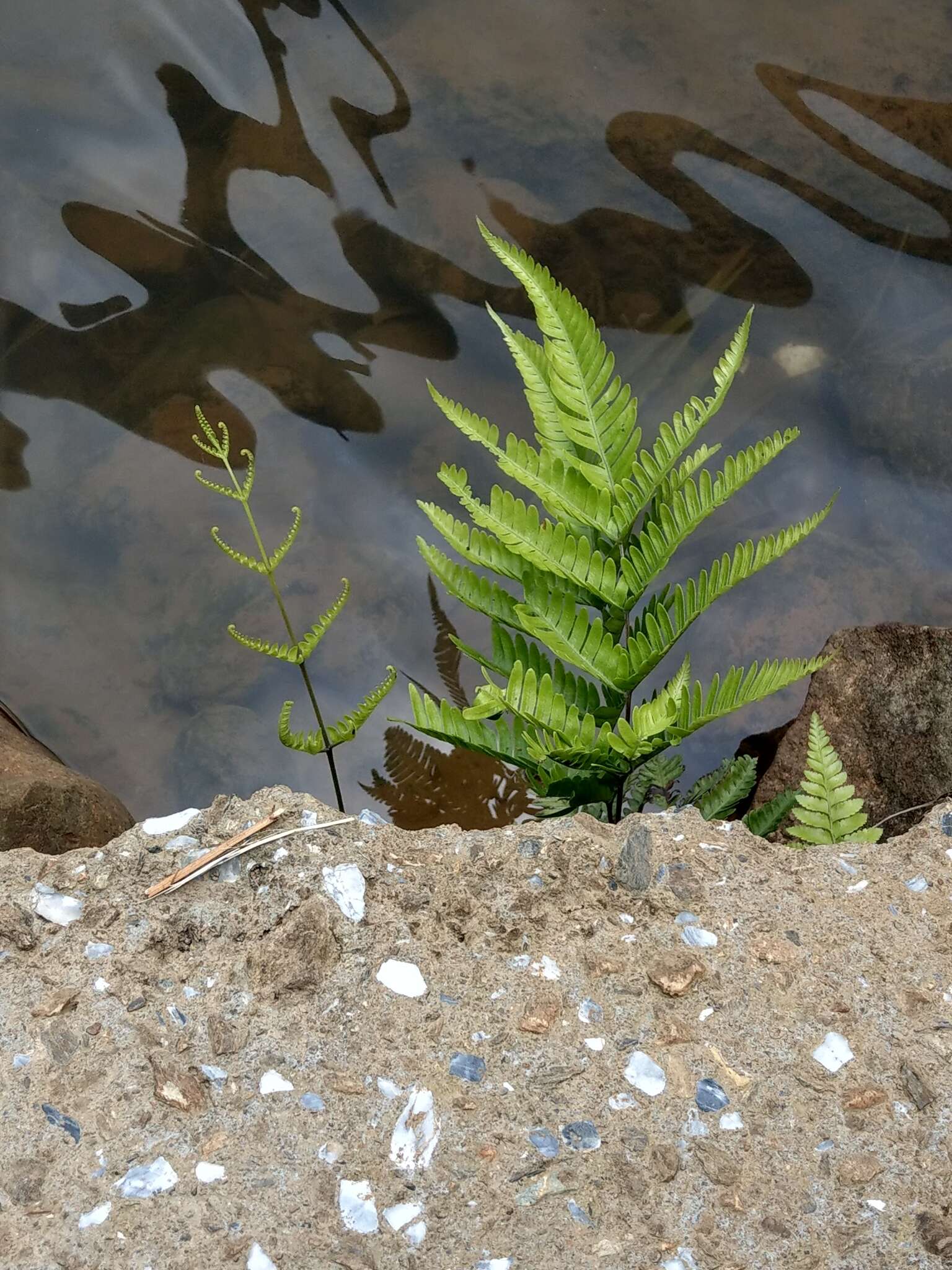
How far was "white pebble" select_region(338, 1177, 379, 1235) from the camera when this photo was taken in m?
1.58

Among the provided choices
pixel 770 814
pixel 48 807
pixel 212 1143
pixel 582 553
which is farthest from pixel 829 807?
pixel 48 807

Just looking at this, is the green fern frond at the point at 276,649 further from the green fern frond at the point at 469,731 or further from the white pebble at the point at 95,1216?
the white pebble at the point at 95,1216

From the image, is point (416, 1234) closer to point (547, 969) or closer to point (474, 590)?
point (547, 969)

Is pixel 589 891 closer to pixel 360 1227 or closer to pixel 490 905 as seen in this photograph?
pixel 490 905

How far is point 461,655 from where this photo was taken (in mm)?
3504

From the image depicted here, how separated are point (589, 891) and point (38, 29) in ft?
12.7

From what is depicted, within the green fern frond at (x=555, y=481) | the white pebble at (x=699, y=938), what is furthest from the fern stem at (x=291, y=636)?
the white pebble at (x=699, y=938)

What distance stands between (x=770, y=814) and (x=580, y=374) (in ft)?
3.62

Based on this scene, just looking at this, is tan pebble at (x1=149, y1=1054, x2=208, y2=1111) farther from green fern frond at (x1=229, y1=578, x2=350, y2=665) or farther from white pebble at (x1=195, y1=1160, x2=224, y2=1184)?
green fern frond at (x1=229, y1=578, x2=350, y2=665)

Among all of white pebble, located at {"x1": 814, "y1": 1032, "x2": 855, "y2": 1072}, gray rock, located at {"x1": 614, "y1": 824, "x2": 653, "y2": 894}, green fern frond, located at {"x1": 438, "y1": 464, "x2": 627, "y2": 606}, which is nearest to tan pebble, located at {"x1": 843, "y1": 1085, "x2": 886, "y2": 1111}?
white pebble, located at {"x1": 814, "y1": 1032, "x2": 855, "y2": 1072}

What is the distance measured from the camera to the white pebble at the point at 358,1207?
62.1 inches

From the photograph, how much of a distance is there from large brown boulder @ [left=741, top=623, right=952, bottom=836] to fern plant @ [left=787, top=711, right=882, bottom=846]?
0.46m

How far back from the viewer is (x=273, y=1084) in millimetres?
1716

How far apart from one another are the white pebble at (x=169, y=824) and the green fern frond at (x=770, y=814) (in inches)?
51.7
